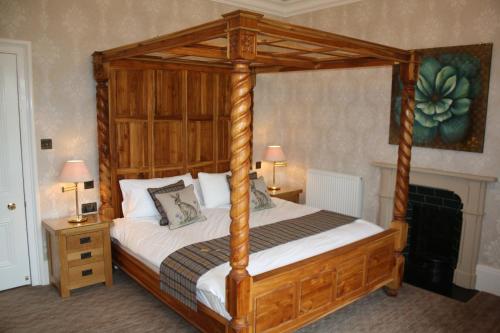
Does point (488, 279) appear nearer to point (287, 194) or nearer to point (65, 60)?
point (287, 194)

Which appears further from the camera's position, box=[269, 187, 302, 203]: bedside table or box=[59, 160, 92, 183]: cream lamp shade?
box=[269, 187, 302, 203]: bedside table

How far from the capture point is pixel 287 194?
5.55m

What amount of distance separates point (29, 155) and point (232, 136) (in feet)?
8.26

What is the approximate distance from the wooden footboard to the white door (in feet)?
3.21

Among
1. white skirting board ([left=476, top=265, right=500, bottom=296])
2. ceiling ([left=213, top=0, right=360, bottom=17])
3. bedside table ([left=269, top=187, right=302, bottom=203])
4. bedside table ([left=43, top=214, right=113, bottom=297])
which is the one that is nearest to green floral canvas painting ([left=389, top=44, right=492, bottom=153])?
white skirting board ([left=476, top=265, right=500, bottom=296])

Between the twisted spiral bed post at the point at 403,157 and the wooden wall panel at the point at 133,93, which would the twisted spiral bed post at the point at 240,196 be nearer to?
the twisted spiral bed post at the point at 403,157

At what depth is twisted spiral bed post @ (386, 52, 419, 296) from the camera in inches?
146

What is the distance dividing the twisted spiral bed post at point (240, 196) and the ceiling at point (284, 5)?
3180 mm

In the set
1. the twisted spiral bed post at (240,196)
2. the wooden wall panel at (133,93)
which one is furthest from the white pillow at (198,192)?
the twisted spiral bed post at (240,196)

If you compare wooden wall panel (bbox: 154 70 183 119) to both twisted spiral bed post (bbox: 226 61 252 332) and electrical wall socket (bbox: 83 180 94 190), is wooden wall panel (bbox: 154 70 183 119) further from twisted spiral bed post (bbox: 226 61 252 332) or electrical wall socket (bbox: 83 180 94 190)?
twisted spiral bed post (bbox: 226 61 252 332)

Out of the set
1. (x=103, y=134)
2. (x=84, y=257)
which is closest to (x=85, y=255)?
(x=84, y=257)

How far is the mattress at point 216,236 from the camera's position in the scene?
296 cm

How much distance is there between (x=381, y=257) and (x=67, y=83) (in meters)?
3.42

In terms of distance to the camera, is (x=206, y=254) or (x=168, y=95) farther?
(x=168, y=95)
